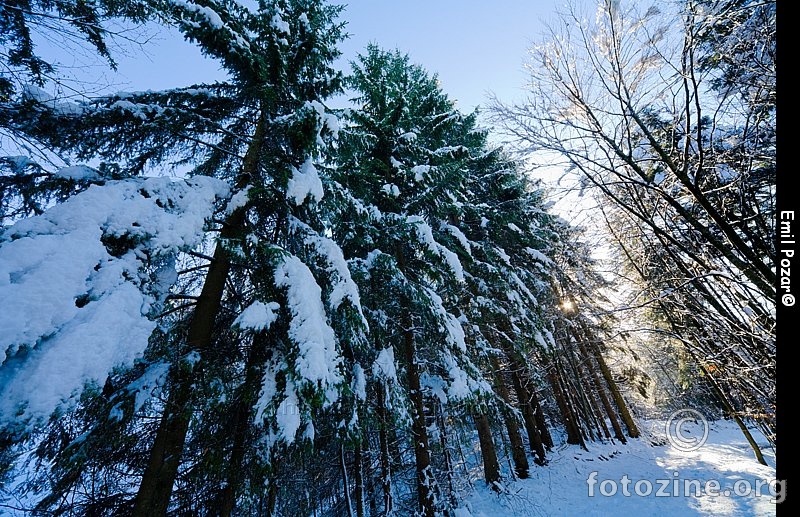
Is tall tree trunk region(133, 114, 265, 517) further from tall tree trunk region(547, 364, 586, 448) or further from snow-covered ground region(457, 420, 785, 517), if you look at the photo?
tall tree trunk region(547, 364, 586, 448)

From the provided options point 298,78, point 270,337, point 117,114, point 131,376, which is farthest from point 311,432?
point 298,78

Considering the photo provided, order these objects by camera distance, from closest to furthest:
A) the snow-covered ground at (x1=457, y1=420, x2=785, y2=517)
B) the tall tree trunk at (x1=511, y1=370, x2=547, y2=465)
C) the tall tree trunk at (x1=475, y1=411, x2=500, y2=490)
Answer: the snow-covered ground at (x1=457, y1=420, x2=785, y2=517) → the tall tree trunk at (x1=475, y1=411, x2=500, y2=490) → the tall tree trunk at (x1=511, y1=370, x2=547, y2=465)

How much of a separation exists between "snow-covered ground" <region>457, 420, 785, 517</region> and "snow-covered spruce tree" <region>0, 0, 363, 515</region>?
5.35 meters

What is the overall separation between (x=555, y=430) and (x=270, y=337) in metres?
21.9

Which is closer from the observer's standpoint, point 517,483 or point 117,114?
point 117,114

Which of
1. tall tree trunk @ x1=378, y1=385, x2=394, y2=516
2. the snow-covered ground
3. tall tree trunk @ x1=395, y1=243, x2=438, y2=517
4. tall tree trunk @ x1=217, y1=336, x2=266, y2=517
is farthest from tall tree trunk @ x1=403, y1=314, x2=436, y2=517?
tall tree trunk @ x1=217, y1=336, x2=266, y2=517

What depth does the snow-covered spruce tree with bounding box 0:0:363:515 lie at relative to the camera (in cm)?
279

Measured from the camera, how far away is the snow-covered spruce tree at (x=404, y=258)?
21.3ft

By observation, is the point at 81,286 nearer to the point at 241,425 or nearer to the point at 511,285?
the point at 241,425

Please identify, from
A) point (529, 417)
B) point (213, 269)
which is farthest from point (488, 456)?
point (213, 269)

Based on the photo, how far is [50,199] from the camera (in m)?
4.54

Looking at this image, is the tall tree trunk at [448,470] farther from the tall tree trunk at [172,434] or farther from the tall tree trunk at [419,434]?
the tall tree trunk at [172,434]

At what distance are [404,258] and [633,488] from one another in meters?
9.56
